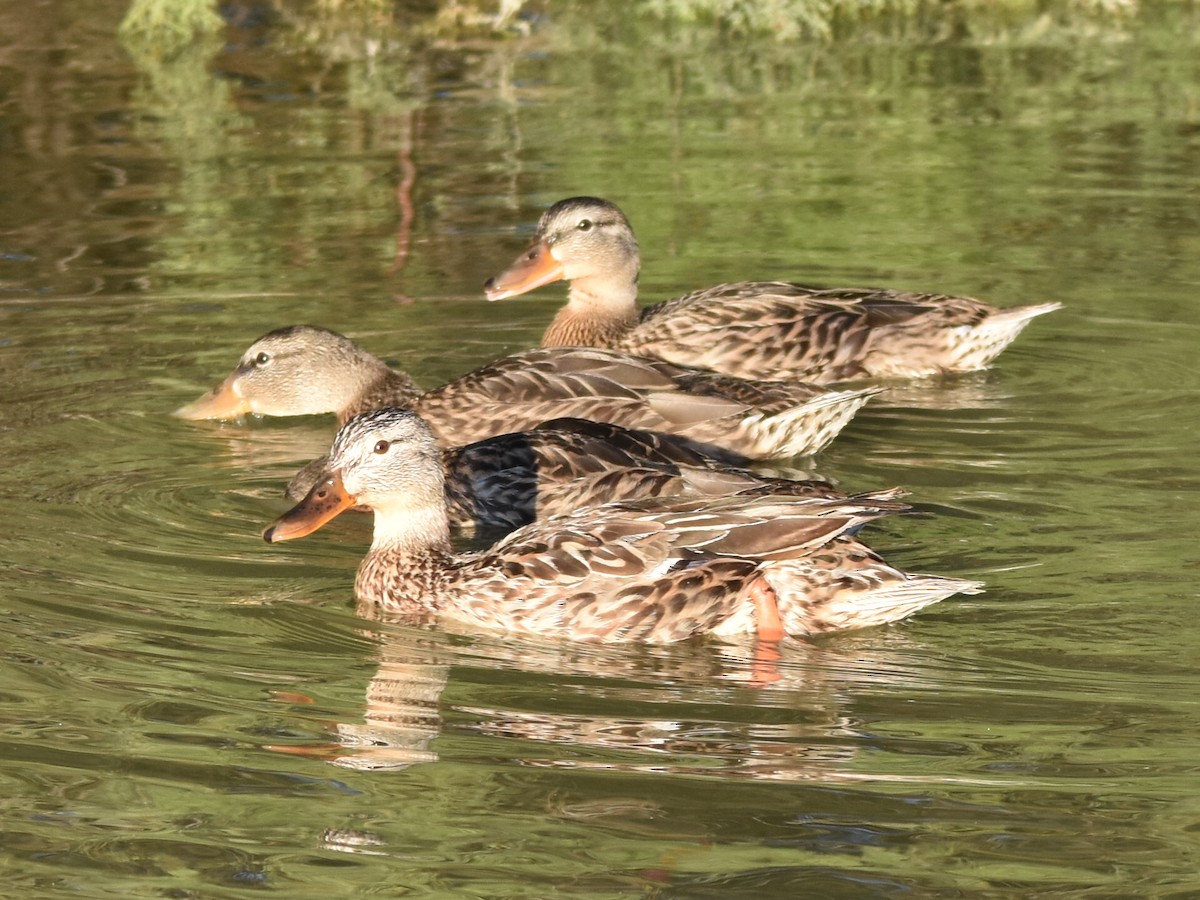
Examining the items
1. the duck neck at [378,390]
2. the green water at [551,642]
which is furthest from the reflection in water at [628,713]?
the duck neck at [378,390]

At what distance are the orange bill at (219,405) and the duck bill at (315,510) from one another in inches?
111

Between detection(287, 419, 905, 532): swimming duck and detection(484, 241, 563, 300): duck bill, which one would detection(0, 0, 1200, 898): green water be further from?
detection(287, 419, 905, 532): swimming duck

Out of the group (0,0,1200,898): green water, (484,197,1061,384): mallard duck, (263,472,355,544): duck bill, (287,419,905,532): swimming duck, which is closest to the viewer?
(0,0,1200,898): green water

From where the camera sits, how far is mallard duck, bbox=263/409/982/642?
7707mm

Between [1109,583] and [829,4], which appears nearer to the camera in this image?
[1109,583]

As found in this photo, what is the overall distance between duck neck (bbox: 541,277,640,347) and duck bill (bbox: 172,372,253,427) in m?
1.91

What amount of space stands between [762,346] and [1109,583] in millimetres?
4094

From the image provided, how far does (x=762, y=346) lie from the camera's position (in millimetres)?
11844

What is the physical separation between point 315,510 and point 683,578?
A: 157cm

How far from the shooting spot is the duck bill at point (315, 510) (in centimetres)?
831

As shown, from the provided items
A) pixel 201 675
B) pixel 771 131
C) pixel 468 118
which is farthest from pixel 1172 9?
pixel 201 675

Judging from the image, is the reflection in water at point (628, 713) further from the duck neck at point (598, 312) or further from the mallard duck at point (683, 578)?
the duck neck at point (598, 312)

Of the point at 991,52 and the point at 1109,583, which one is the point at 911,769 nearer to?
the point at 1109,583

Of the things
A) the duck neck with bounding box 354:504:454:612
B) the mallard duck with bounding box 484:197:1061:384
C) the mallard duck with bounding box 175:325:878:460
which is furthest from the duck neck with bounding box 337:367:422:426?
the duck neck with bounding box 354:504:454:612
